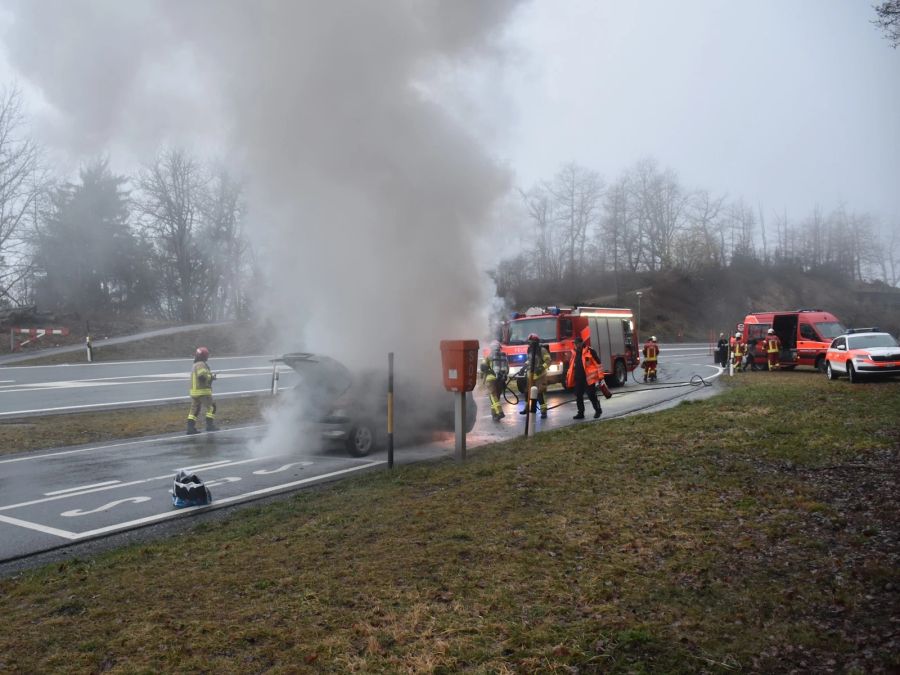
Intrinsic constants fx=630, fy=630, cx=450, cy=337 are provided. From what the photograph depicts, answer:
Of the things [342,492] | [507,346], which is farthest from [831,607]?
[507,346]

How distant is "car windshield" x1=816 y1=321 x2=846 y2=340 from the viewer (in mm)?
22859

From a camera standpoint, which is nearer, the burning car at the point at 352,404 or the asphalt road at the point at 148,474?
the asphalt road at the point at 148,474

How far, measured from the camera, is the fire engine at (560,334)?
58.6 feet

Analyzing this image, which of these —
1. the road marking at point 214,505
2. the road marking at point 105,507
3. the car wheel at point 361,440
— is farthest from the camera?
the car wheel at point 361,440

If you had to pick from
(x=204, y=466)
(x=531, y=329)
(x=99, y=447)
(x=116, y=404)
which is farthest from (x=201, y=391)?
(x=531, y=329)

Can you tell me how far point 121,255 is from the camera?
37.0m

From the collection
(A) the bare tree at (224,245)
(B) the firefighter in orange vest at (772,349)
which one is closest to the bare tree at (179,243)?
(A) the bare tree at (224,245)

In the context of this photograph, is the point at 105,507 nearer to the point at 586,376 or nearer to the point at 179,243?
the point at 586,376

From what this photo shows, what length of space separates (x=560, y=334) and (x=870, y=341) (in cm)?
875

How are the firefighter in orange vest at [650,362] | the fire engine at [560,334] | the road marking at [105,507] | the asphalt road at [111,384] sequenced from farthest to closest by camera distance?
the firefighter in orange vest at [650,362] → the fire engine at [560,334] → the asphalt road at [111,384] → the road marking at [105,507]

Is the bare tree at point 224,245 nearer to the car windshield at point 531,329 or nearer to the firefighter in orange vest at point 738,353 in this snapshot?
the car windshield at point 531,329

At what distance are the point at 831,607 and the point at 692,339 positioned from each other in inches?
2322

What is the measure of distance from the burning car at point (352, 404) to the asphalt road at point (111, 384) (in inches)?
232

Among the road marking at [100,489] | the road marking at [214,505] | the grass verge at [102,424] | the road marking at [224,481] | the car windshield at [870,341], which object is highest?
the car windshield at [870,341]
